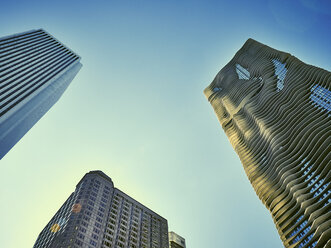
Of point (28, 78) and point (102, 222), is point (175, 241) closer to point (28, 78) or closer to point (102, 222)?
point (102, 222)

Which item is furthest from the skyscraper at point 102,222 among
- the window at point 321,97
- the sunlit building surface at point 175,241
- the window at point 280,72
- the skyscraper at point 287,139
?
the window at point 321,97

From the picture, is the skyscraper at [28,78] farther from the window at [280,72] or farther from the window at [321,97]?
the window at [321,97]

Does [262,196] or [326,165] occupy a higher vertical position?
[262,196]

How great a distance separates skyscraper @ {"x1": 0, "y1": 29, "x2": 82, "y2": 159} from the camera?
104m

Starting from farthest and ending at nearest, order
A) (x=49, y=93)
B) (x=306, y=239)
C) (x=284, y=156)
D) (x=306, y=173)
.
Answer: (x=49, y=93)
(x=284, y=156)
(x=306, y=173)
(x=306, y=239)

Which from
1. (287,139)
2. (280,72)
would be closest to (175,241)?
(287,139)

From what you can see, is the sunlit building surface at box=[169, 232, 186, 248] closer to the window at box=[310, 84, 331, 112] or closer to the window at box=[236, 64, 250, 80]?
the window at box=[236, 64, 250, 80]

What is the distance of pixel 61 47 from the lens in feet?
603

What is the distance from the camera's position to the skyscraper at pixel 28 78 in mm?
104312

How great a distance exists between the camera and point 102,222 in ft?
318

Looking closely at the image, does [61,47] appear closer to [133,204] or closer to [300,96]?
[133,204]

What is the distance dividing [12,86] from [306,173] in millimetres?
116956

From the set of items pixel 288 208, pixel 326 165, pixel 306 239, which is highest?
pixel 326 165

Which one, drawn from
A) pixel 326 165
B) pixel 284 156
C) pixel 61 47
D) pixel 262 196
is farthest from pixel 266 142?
pixel 61 47
